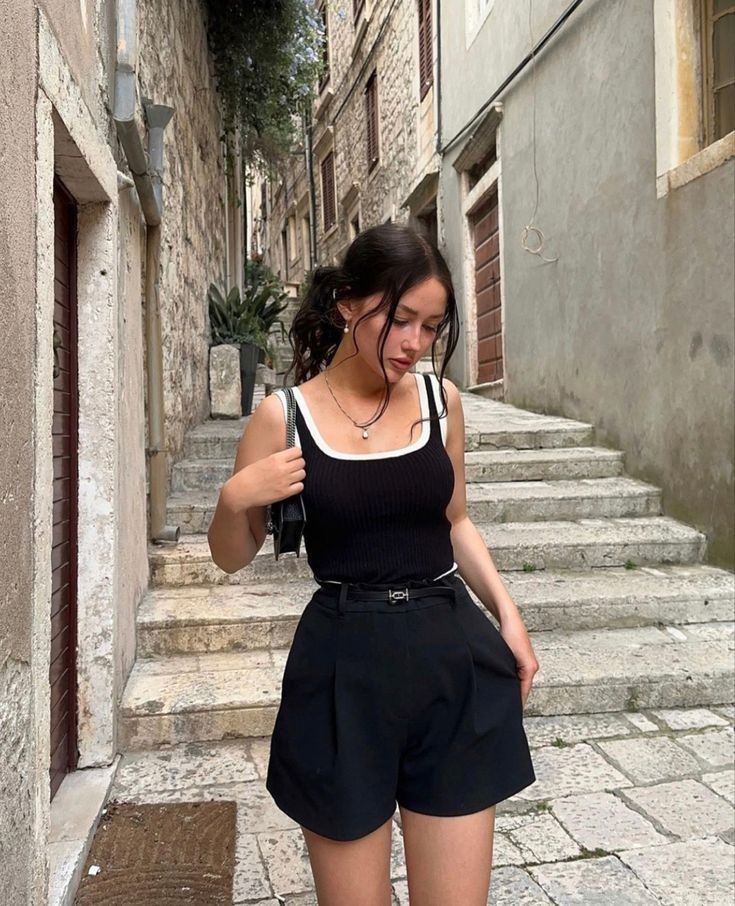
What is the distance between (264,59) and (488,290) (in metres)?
3.47

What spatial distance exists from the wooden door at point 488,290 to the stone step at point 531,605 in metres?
4.75

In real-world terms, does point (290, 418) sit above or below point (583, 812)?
above

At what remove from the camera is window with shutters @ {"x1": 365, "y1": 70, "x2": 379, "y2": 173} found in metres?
13.9

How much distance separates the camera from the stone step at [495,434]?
5.35m

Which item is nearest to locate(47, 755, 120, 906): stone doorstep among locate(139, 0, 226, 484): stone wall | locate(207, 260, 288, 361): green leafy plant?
locate(139, 0, 226, 484): stone wall

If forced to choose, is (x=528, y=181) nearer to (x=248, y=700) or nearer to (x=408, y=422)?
(x=248, y=700)

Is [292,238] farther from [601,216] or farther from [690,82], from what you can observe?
[690,82]

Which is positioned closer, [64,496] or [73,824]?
[73,824]

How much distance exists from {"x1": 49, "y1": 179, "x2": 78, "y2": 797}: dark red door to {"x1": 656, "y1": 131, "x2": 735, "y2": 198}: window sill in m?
3.44

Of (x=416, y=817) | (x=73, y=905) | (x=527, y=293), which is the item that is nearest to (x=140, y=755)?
(x=73, y=905)

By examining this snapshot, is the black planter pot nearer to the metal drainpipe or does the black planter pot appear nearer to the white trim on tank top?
the metal drainpipe

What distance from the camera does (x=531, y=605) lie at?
394cm

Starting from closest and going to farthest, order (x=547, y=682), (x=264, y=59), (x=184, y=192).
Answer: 1. (x=547, y=682)
2. (x=184, y=192)
3. (x=264, y=59)

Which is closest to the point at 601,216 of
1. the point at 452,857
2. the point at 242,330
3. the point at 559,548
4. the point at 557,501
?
the point at 557,501
